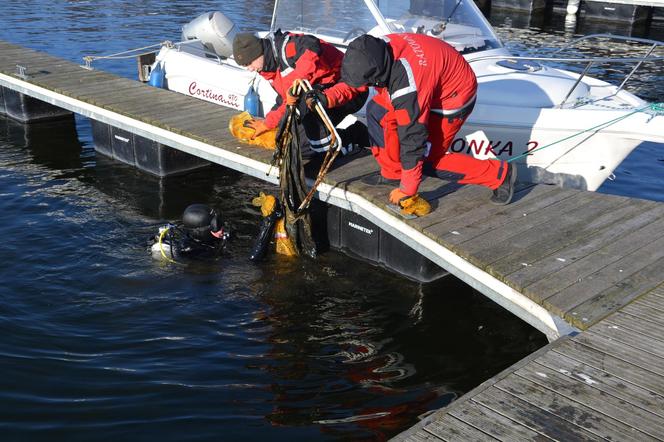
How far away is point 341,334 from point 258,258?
1.45 metres

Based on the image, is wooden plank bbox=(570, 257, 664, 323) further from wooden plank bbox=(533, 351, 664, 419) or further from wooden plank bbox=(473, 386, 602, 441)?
wooden plank bbox=(473, 386, 602, 441)

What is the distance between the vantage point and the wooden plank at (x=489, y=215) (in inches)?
229

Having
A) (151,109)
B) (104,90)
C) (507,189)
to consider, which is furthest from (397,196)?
(104,90)

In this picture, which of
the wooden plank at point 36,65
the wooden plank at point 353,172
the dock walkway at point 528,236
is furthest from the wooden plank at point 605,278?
the wooden plank at point 36,65

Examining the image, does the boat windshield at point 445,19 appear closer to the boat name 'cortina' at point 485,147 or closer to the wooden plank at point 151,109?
the boat name 'cortina' at point 485,147

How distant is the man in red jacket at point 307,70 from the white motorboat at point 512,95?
50.7 inches

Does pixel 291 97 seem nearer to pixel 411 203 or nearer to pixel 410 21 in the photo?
pixel 411 203

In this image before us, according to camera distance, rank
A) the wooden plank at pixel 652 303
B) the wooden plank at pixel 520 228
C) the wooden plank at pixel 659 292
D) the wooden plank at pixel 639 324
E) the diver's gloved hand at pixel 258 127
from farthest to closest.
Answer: the diver's gloved hand at pixel 258 127 → the wooden plank at pixel 520 228 → the wooden plank at pixel 659 292 → the wooden plank at pixel 652 303 → the wooden plank at pixel 639 324

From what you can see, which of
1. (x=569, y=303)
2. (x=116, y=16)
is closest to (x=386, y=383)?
(x=569, y=303)

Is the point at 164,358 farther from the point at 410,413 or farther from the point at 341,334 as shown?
the point at 410,413

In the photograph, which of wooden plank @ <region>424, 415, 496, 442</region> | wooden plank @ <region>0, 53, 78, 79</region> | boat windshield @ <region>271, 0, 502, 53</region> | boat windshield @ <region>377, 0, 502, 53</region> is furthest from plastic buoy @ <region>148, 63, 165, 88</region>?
wooden plank @ <region>424, 415, 496, 442</region>

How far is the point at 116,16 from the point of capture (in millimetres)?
21500

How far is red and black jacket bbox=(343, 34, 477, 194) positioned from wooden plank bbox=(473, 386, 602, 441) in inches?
91.7

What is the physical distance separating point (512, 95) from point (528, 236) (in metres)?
2.74
